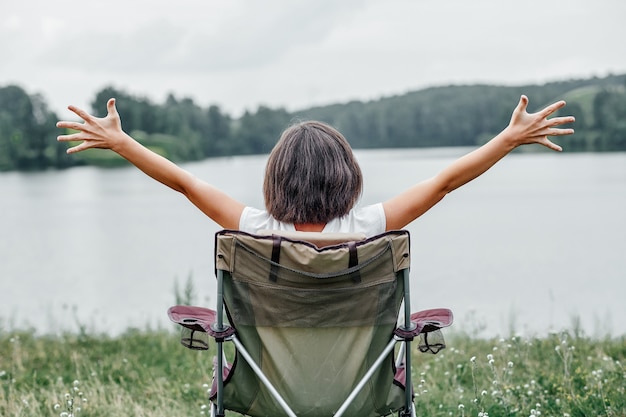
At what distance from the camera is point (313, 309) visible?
2.59m

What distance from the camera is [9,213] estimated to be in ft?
89.5

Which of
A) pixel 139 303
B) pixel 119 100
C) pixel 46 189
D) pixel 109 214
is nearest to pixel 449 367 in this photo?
pixel 139 303

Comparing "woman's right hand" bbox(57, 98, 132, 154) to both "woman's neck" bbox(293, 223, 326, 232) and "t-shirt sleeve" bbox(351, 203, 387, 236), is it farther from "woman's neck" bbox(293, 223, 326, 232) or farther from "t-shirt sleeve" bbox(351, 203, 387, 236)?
"t-shirt sleeve" bbox(351, 203, 387, 236)

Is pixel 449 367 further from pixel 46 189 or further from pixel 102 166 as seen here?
pixel 102 166

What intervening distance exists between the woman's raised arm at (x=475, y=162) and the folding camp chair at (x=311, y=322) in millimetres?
243

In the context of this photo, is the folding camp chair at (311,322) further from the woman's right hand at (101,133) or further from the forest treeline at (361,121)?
the forest treeline at (361,121)

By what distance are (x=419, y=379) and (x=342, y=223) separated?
190 centimetres

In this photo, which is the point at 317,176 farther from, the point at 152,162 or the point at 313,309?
the point at 152,162

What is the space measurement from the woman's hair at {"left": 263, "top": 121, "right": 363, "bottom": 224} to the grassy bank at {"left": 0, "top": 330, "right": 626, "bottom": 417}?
1.23m

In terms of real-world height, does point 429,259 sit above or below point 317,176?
below

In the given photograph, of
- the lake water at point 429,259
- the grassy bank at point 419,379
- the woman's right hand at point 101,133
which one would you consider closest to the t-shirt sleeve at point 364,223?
the woman's right hand at point 101,133

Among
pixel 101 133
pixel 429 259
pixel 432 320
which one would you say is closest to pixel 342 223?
pixel 432 320

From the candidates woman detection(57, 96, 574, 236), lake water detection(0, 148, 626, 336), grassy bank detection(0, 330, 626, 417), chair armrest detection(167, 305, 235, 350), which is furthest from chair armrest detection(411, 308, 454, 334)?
lake water detection(0, 148, 626, 336)

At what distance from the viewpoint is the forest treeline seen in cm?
5903
